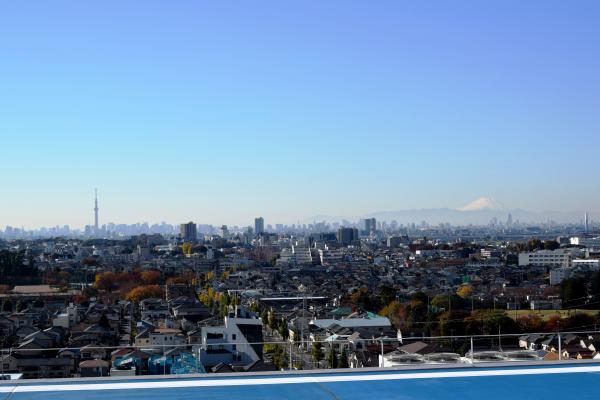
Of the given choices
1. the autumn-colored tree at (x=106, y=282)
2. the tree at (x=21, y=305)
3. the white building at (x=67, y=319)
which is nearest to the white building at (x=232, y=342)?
the white building at (x=67, y=319)

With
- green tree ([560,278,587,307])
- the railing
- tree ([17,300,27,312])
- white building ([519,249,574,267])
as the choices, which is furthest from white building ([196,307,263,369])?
white building ([519,249,574,267])

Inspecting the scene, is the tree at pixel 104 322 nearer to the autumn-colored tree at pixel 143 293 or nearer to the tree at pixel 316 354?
the tree at pixel 316 354

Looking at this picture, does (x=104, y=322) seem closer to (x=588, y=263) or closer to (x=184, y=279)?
(x=184, y=279)

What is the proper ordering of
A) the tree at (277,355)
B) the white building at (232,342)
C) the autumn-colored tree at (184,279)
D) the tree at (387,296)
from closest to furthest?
1. the tree at (277,355)
2. the white building at (232,342)
3. the tree at (387,296)
4. the autumn-colored tree at (184,279)

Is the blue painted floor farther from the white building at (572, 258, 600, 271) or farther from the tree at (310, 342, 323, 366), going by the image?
the white building at (572, 258, 600, 271)

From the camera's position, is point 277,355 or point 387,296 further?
point 387,296

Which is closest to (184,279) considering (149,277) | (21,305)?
(149,277)
